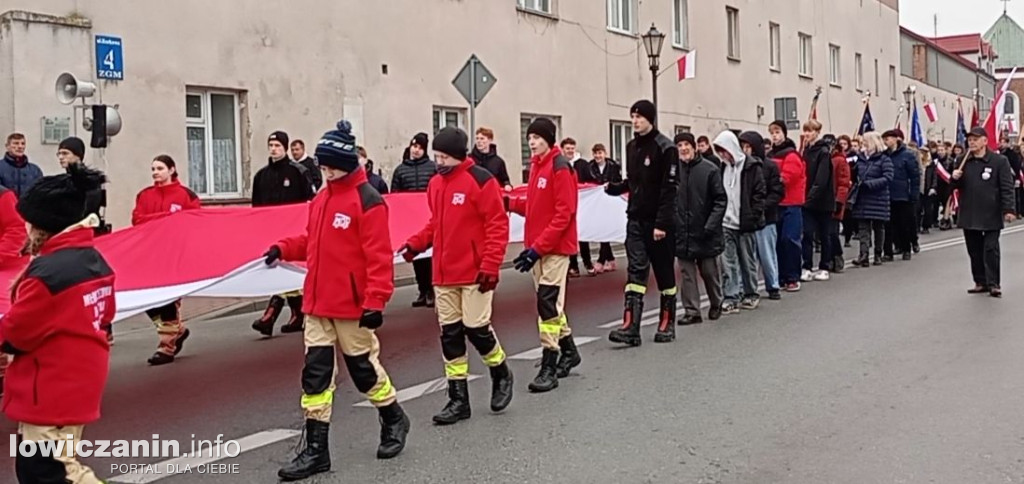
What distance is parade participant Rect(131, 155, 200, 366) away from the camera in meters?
10.1

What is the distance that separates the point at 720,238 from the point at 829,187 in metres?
4.75

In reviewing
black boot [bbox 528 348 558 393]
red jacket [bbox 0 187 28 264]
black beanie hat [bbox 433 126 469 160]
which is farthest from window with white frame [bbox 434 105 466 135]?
black beanie hat [bbox 433 126 469 160]

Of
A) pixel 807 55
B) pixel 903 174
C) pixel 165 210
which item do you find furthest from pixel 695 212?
pixel 807 55

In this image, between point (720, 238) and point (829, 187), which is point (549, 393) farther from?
point (829, 187)

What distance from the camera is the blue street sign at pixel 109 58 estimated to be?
14.4 meters

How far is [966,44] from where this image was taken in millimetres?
74188

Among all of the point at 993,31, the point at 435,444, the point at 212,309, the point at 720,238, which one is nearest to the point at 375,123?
the point at 212,309

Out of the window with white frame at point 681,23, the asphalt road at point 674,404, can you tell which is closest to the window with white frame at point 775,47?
the window with white frame at point 681,23

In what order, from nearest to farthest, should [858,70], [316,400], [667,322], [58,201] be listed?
1. [58,201]
2. [316,400]
3. [667,322]
4. [858,70]

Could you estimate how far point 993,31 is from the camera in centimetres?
9700

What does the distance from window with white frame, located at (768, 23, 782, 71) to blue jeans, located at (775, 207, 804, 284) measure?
75.4ft

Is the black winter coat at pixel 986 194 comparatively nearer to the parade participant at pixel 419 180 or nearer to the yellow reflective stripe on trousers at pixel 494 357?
the parade participant at pixel 419 180

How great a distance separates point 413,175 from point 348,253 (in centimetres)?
780

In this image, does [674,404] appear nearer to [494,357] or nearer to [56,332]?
[494,357]
